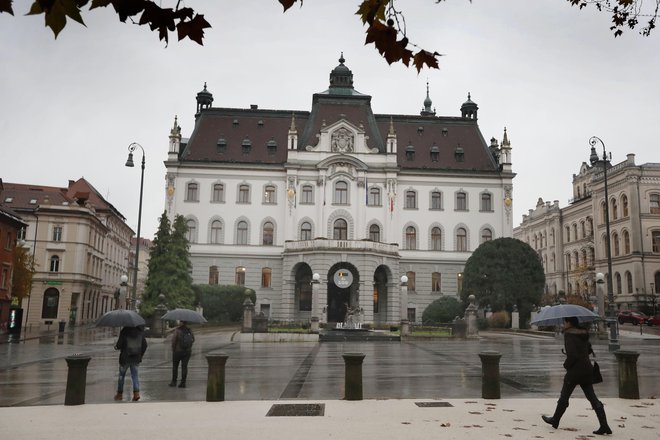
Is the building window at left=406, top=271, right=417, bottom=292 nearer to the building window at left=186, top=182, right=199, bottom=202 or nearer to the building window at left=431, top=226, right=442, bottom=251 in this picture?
the building window at left=431, top=226, right=442, bottom=251

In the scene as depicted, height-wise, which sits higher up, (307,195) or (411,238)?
(307,195)

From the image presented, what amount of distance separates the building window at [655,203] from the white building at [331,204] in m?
20.5

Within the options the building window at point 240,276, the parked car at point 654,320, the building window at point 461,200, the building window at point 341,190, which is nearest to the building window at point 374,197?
the building window at point 341,190

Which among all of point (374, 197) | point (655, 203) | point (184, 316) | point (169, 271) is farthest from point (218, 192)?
point (655, 203)

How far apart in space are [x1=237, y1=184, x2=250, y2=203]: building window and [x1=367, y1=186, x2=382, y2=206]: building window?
11985 millimetres

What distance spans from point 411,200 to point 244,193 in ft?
55.2

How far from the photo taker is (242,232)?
57.2m

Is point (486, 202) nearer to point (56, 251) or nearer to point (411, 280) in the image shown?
point (411, 280)

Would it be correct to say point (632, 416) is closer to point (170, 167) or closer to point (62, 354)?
point (62, 354)

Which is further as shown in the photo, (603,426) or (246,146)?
(246,146)

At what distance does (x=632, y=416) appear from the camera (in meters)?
10.2

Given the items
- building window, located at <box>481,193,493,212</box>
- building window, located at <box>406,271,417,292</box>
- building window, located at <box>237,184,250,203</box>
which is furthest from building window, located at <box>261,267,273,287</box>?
building window, located at <box>481,193,493,212</box>

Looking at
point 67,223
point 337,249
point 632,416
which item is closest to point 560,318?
point 632,416

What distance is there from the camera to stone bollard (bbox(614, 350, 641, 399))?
477 inches
